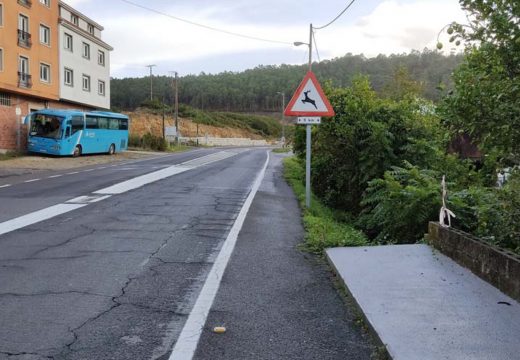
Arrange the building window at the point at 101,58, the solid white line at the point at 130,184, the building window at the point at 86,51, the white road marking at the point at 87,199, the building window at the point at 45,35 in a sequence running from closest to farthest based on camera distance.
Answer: the white road marking at the point at 87,199 → the solid white line at the point at 130,184 → the building window at the point at 45,35 → the building window at the point at 86,51 → the building window at the point at 101,58

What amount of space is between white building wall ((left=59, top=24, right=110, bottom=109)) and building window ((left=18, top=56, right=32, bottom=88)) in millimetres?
A: 4510

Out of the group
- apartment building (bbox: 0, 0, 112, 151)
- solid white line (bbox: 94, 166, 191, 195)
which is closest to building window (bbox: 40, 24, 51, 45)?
apartment building (bbox: 0, 0, 112, 151)

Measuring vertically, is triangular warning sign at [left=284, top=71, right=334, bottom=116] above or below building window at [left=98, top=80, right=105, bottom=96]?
below

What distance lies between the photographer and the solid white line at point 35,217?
8547 millimetres

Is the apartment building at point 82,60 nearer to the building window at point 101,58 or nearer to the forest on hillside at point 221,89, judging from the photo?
the building window at point 101,58

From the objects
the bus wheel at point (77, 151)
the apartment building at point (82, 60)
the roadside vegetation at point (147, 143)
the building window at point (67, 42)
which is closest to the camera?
the bus wheel at point (77, 151)

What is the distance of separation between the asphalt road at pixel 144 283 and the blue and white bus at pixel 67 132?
20.6 meters

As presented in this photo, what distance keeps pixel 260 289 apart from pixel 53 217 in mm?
5622

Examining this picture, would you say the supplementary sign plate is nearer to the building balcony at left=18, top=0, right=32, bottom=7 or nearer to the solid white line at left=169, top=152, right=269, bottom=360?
the solid white line at left=169, top=152, right=269, bottom=360

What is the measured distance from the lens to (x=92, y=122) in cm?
3419

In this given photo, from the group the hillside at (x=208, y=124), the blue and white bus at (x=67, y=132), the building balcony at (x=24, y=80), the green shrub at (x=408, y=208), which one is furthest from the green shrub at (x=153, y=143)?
the green shrub at (x=408, y=208)

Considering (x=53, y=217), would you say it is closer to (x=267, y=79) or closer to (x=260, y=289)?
(x=260, y=289)

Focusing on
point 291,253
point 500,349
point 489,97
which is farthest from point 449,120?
point 291,253

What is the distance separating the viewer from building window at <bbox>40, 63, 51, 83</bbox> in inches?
1405
